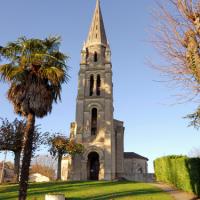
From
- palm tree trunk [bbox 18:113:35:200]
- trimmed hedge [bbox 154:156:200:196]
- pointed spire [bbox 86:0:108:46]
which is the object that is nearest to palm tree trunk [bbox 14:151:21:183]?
trimmed hedge [bbox 154:156:200:196]

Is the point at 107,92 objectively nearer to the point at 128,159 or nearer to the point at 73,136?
the point at 73,136

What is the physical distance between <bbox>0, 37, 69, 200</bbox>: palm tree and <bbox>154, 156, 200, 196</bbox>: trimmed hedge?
1024cm

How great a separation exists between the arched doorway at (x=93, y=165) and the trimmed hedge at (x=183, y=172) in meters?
14.7

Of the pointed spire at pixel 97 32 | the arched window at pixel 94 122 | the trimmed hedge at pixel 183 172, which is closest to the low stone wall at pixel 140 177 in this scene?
the arched window at pixel 94 122

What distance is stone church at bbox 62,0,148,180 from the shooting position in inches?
1650

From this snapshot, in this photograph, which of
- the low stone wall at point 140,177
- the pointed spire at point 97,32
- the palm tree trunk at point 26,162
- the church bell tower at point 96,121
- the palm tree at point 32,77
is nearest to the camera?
the palm tree trunk at point 26,162

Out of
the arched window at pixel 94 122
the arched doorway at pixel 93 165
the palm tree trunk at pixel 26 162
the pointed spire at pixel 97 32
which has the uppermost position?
the pointed spire at pixel 97 32

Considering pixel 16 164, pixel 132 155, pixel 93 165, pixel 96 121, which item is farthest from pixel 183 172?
pixel 132 155

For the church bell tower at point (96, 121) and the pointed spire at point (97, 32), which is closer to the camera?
the church bell tower at point (96, 121)

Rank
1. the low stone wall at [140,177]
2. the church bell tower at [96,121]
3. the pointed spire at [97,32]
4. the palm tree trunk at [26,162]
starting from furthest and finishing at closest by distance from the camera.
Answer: the pointed spire at [97,32] → the low stone wall at [140,177] → the church bell tower at [96,121] → the palm tree trunk at [26,162]

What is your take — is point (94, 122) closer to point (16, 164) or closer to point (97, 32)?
point (16, 164)

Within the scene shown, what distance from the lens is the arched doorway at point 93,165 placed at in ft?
144

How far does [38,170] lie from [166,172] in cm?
6027

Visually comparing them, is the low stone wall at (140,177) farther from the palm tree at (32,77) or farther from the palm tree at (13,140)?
the palm tree at (32,77)
